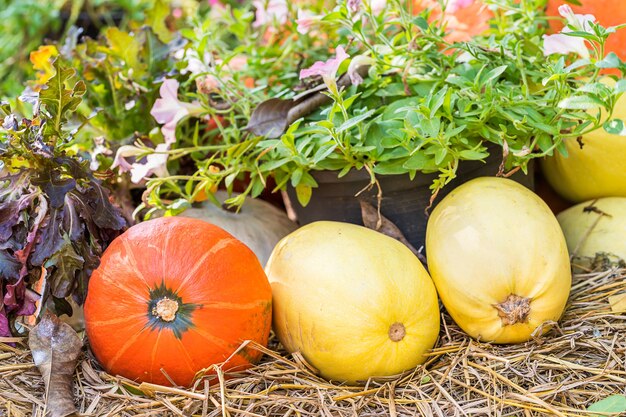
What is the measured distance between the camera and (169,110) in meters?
1.62

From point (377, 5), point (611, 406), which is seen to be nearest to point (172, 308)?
point (611, 406)

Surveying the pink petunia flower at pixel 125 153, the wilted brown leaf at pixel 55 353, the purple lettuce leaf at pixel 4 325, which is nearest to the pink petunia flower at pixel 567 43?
the pink petunia flower at pixel 125 153

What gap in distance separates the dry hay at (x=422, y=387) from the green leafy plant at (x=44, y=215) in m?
0.13

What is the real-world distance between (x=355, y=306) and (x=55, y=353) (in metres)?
0.58

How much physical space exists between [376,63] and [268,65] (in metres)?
0.47

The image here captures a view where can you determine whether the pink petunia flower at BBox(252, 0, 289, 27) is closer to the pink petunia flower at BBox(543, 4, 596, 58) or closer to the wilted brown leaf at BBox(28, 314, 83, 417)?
the pink petunia flower at BBox(543, 4, 596, 58)

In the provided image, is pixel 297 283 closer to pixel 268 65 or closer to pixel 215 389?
pixel 215 389

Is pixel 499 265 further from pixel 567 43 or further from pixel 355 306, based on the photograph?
pixel 567 43

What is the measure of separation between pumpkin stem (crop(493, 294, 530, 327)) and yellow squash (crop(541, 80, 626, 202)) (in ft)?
1.57

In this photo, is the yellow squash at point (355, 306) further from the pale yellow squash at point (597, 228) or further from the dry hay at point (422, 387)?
the pale yellow squash at point (597, 228)

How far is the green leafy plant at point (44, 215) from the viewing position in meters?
1.32

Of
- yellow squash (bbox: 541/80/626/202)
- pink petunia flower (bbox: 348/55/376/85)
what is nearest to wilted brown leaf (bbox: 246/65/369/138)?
pink petunia flower (bbox: 348/55/376/85)

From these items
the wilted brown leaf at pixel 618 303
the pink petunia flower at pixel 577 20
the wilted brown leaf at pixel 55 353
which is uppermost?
the pink petunia flower at pixel 577 20

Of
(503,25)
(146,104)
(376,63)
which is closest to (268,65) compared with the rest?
(146,104)
